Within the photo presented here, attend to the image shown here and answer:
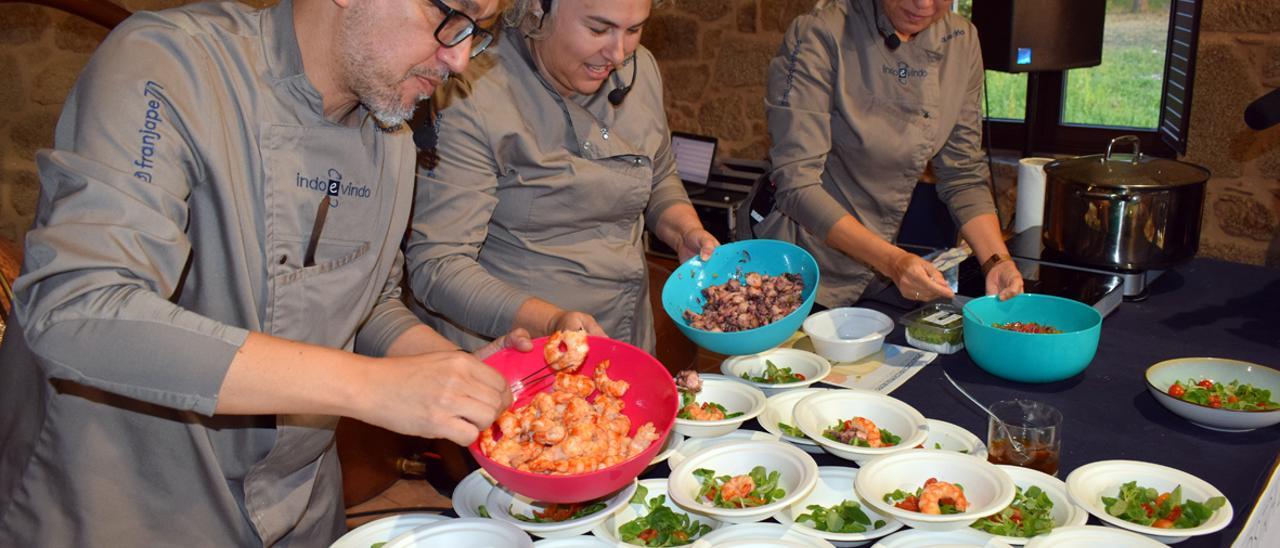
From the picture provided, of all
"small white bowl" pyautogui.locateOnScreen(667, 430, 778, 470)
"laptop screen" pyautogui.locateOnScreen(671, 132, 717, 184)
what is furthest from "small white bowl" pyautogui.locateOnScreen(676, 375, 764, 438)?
"laptop screen" pyautogui.locateOnScreen(671, 132, 717, 184)

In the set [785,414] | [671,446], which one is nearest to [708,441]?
[671,446]

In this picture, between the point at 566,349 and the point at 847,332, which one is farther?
the point at 847,332

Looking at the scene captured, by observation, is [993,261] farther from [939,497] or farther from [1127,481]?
[939,497]

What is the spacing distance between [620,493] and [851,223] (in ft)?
3.79

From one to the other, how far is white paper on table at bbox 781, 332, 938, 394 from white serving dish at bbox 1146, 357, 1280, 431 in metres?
0.41

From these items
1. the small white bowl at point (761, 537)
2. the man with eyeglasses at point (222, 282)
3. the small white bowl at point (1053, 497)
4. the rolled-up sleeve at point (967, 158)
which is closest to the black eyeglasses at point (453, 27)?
the man with eyeglasses at point (222, 282)

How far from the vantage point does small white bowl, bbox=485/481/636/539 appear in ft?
4.56

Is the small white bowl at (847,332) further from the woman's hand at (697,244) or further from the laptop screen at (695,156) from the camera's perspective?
the laptop screen at (695,156)

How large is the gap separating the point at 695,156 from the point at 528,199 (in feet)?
9.68

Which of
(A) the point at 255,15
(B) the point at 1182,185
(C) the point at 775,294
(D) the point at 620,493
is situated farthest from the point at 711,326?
(B) the point at 1182,185

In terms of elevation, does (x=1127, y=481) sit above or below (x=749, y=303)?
below

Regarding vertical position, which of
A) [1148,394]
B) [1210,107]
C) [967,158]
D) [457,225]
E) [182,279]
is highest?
[182,279]

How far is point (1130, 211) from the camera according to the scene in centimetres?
224

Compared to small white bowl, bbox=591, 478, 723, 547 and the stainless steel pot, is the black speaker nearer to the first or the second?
the stainless steel pot
